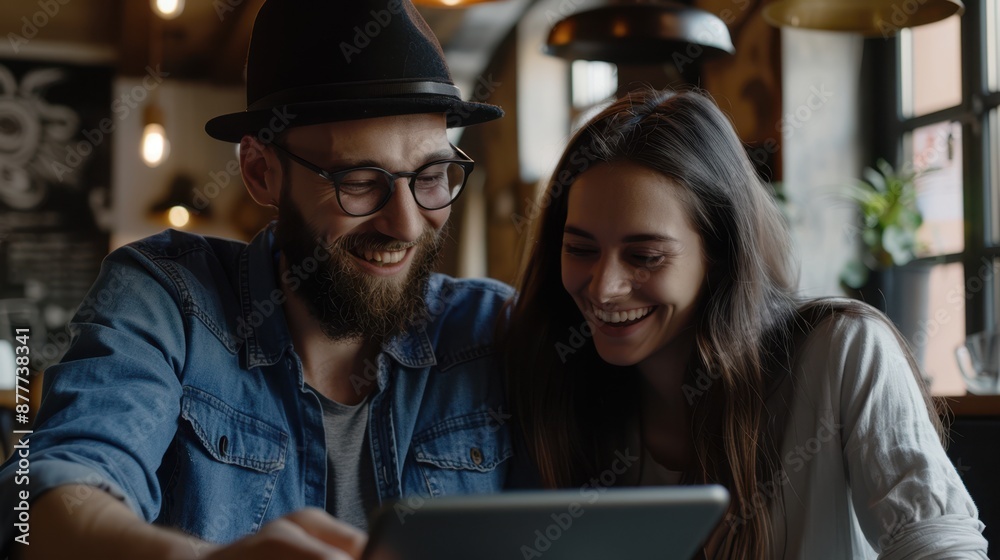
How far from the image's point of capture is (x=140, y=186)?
24.6 feet

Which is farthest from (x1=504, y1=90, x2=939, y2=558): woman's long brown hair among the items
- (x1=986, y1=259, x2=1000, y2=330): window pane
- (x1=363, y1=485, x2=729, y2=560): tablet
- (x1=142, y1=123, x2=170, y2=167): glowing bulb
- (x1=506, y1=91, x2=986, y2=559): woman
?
(x1=142, y1=123, x2=170, y2=167): glowing bulb

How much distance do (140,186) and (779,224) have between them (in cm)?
671

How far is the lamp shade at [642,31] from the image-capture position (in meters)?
2.32

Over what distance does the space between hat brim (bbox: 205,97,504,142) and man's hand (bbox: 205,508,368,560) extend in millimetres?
786

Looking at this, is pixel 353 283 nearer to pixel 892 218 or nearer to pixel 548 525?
pixel 548 525

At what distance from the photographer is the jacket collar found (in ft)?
5.02

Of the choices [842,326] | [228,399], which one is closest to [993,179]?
[842,326]

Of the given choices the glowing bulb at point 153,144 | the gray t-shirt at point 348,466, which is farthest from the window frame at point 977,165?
the glowing bulb at point 153,144

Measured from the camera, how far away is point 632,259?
146 centimetres

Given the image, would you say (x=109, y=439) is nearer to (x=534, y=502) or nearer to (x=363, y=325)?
(x=363, y=325)

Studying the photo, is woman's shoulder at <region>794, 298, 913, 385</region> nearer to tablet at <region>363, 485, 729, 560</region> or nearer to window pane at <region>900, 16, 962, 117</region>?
tablet at <region>363, 485, 729, 560</region>

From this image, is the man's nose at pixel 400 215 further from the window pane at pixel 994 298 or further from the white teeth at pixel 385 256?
the window pane at pixel 994 298

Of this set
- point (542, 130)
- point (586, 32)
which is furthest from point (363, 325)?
point (542, 130)

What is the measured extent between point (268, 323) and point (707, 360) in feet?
2.25
